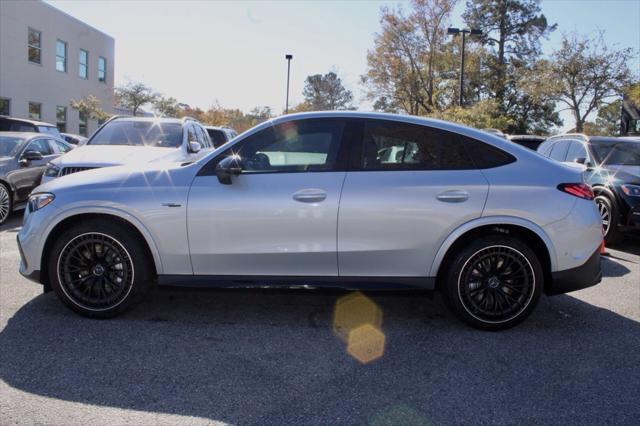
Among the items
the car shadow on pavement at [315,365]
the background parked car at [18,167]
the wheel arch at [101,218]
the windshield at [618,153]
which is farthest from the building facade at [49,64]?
the windshield at [618,153]

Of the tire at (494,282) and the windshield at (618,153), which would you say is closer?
the tire at (494,282)

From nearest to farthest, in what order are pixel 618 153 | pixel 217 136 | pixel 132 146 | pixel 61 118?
1. pixel 132 146
2. pixel 618 153
3. pixel 217 136
4. pixel 61 118

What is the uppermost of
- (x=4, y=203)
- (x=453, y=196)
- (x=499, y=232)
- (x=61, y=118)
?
(x=61, y=118)

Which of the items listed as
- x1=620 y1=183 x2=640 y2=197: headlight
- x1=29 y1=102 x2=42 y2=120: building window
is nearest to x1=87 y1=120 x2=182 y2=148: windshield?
x1=620 y1=183 x2=640 y2=197: headlight

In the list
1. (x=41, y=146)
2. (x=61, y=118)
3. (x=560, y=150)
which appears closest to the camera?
(x=560, y=150)

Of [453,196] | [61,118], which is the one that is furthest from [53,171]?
[61,118]

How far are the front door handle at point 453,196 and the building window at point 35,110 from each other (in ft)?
93.1

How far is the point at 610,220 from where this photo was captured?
7.65 m

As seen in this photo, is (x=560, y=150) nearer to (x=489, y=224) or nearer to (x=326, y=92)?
(x=489, y=224)

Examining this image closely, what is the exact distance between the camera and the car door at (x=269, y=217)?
13.3 feet

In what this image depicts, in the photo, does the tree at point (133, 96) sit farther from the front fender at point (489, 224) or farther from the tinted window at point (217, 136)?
the front fender at point (489, 224)

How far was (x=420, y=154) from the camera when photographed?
4207 millimetres

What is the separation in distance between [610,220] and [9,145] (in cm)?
1031

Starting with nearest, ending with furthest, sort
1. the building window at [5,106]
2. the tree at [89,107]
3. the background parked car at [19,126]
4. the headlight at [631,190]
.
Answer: the headlight at [631,190] < the background parked car at [19,126] < the building window at [5,106] < the tree at [89,107]
